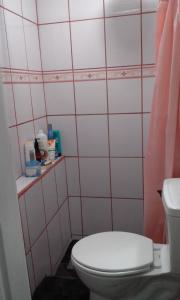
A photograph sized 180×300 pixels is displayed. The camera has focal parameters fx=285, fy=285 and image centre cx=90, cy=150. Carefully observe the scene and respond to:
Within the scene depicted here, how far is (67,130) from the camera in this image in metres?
1.99

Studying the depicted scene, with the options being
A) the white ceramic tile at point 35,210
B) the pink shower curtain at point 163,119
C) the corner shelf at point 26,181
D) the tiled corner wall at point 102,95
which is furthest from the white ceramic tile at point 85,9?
the white ceramic tile at point 35,210

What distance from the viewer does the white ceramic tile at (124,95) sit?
182 centimetres

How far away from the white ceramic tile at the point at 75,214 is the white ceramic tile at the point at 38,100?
2.24ft

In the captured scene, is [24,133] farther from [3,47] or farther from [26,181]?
[3,47]

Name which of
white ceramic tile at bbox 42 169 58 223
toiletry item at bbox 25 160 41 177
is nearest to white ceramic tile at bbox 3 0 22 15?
toiletry item at bbox 25 160 41 177

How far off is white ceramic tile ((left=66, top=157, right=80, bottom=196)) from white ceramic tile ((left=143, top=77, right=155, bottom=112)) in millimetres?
612

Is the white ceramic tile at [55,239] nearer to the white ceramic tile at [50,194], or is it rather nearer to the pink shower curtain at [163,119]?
the white ceramic tile at [50,194]

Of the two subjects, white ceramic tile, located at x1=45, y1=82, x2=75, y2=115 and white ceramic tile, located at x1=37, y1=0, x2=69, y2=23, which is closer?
white ceramic tile, located at x1=37, y1=0, x2=69, y2=23

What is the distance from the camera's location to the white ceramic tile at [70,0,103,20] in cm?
177

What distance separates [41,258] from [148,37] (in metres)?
1.46

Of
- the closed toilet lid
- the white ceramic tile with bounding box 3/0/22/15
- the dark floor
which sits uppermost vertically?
the white ceramic tile with bounding box 3/0/22/15

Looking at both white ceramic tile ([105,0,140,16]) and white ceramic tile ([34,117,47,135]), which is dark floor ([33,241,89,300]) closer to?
white ceramic tile ([34,117,47,135])

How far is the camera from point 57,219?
1913 millimetres

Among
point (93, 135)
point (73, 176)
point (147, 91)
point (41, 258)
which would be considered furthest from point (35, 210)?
point (147, 91)
